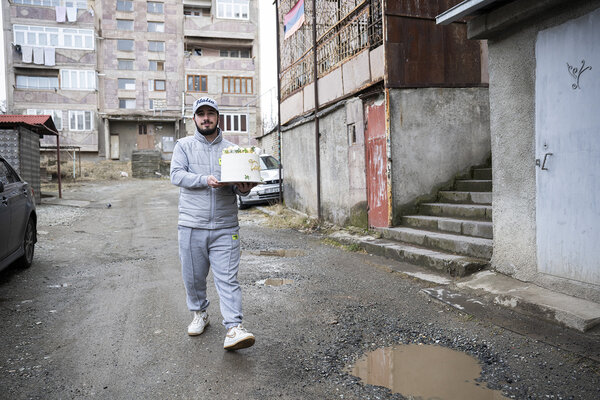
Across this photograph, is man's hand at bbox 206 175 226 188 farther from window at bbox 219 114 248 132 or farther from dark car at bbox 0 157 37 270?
window at bbox 219 114 248 132

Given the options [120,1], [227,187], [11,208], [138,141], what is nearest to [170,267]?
[11,208]

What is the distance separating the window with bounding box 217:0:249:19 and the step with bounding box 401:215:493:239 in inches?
1383

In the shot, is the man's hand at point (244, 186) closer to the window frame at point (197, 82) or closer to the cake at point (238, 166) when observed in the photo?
the cake at point (238, 166)

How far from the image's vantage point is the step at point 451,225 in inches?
246

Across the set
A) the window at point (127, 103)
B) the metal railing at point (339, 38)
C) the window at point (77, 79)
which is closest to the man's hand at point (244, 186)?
the metal railing at point (339, 38)

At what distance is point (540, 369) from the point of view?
3064 mm

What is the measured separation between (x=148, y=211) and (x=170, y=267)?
9.12 m

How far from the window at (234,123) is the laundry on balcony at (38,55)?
48.8 feet

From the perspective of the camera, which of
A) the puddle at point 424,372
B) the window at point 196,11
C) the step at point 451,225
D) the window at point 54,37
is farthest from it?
the window at point 196,11

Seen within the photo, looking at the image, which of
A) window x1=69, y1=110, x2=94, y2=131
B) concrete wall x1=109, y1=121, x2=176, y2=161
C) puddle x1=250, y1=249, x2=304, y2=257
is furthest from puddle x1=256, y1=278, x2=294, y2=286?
window x1=69, y1=110, x2=94, y2=131

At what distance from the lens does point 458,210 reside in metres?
7.25

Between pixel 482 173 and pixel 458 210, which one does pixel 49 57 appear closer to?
pixel 482 173

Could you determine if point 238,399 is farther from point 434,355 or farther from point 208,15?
point 208,15

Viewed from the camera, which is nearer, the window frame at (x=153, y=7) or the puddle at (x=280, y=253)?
the puddle at (x=280, y=253)
